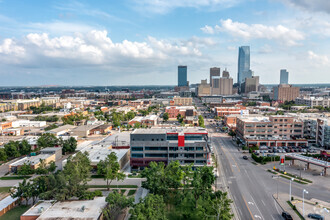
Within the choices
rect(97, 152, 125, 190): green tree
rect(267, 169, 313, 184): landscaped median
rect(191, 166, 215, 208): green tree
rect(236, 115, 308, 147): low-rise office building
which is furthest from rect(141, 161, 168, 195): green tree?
rect(236, 115, 308, 147): low-rise office building

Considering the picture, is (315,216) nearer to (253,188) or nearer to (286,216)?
Answer: (286,216)

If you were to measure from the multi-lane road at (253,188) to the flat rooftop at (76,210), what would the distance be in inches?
814

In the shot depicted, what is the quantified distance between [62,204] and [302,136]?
2962 inches

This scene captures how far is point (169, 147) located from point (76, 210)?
2425cm

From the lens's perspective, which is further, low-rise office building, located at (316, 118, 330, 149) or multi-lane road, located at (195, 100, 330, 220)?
low-rise office building, located at (316, 118, 330, 149)

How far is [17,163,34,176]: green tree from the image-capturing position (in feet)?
167

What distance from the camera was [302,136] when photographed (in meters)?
77.9

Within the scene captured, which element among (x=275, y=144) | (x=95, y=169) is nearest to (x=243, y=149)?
(x=275, y=144)

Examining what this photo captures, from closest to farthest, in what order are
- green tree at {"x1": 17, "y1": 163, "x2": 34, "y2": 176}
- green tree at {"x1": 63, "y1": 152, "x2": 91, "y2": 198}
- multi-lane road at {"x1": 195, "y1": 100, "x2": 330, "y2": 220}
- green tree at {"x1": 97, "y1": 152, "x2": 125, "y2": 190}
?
1. multi-lane road at {"x1": 195, "y1": 100, "x2": 330, "y2": 220}
2. green tree at {"x1": 63, "y1": 152, "x2": 91, "y2": 198}
3. green tree at {"x1": 97, "y1": 152, "x2": 125, "y2": 190}
4. green tree at {"x1": 17, "y1": 163, "x2": 34, "y2": 176}

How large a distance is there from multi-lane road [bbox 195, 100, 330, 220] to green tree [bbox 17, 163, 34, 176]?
136ft

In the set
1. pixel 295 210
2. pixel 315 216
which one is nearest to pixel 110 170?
pixel 295 210

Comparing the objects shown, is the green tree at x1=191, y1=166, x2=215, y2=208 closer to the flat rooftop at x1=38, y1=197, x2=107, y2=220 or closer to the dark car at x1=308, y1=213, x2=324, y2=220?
the flat rooftop at x1=38, y1=197, x2=107, y2=220

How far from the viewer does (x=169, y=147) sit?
5253 centimetres

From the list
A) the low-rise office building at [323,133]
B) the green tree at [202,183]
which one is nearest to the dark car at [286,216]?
the green tree at [202,183]
